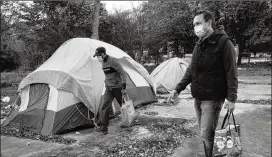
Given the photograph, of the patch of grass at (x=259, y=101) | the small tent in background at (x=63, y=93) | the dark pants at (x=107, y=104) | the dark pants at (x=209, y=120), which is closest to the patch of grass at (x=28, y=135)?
the small tent in background at (x=63, y=93)

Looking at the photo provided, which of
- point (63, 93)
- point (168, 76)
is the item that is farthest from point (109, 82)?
point (168, 76)

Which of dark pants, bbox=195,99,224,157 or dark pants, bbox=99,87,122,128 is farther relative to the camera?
dark pants, bbox=99,87,122,128

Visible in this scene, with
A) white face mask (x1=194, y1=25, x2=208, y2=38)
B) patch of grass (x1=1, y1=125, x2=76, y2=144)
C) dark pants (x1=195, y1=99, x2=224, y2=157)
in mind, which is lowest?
patch of grass (x1=1, y1=125, x2=76, y2=144)

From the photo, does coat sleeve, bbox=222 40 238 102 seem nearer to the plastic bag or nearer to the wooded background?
the plastic bag

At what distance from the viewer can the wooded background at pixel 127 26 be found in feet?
51.0

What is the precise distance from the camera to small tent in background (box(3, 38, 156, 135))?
6781 millimetres

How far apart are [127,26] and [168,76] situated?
8.28m

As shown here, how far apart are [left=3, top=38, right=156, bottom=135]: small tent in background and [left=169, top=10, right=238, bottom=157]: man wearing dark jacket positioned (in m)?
3.98

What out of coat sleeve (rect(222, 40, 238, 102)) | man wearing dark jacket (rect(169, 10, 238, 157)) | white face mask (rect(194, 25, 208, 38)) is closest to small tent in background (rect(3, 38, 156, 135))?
man wearing dark jacket (rect(169, 10, 238, 157))

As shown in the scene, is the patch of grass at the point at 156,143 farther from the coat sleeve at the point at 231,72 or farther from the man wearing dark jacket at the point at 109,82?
the coat sleeve at the point at 231,72

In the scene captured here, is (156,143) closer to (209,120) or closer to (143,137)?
(143,137)

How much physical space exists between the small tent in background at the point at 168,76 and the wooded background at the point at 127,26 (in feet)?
16.5

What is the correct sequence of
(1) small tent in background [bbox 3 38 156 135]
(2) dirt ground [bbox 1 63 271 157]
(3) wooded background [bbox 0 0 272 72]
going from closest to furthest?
(2) dirt ground [bbox 1 63 271 157]
(1) small tent in background [bbox 3 38 156 135]
(3) wooded background [bbox 0 0 272 72]

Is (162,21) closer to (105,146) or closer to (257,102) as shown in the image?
(257,102)
